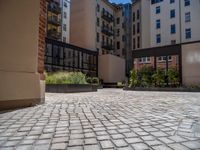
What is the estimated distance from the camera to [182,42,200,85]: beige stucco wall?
70.3 ft

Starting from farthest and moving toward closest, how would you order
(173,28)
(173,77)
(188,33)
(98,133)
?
(173,28) < (188,33) < (173,77) < (98,133)

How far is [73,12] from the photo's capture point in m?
35.2

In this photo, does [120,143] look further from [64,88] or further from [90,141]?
[64,88]

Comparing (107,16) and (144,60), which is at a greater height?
(107,16)

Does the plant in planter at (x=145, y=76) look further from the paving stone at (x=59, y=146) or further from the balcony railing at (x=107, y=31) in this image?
the paving stone at (x=59, y=146)

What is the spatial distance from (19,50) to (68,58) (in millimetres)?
22039

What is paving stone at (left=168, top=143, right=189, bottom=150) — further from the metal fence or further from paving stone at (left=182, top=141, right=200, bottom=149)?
the metal fence

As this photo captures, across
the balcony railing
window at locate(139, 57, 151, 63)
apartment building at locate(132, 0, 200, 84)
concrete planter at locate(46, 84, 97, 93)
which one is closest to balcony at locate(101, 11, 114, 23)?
the balcony railing

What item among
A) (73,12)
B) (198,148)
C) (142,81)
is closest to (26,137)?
(198,148)

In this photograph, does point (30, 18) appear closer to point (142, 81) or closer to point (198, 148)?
point (198, 148)

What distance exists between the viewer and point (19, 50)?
550 centimetres

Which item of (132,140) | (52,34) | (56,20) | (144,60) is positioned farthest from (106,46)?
(132,140)

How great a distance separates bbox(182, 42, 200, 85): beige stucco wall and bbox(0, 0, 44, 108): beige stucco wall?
1918 cm

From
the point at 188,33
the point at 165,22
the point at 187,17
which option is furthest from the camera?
the point at 165,22
